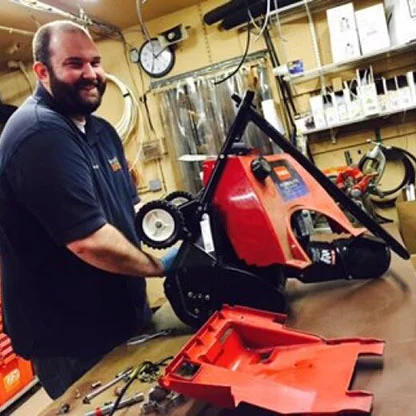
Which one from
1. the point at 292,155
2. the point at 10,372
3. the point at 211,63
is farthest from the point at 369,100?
the point at 10,372

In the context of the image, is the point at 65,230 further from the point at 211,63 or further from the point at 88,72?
the point at 211,63

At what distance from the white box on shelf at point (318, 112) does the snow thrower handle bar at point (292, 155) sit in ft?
4.97

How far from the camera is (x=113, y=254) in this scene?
1.18 m

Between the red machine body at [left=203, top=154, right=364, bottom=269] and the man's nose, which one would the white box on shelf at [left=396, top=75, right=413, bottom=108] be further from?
the man's nose

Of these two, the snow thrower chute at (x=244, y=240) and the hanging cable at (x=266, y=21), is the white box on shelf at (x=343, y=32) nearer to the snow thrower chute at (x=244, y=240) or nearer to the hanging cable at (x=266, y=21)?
the hanging cable at (x=266, y=21)

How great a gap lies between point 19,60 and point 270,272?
10.6 feet

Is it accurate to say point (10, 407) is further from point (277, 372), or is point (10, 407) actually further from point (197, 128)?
point (277, 372)

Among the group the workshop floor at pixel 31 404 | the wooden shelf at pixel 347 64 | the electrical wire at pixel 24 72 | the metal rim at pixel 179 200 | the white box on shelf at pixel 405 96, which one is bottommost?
the workshop floor at pixel 31 404

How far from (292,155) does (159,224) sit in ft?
1.51

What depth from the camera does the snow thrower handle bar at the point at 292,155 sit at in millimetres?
1235

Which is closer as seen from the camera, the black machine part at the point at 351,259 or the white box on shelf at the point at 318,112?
the black machine part at the point at 351,259

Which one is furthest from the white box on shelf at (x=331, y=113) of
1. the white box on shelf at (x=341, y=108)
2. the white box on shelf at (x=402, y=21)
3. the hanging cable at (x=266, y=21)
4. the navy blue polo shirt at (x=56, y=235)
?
the navy blue polo shirt at (x=56, y=235)

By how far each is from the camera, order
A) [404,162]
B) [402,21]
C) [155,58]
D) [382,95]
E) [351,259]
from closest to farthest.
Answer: [351,259], [402,21], [382,95], [404,162], [155,58]

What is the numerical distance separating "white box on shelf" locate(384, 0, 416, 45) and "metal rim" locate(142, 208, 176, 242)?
1.99 m
